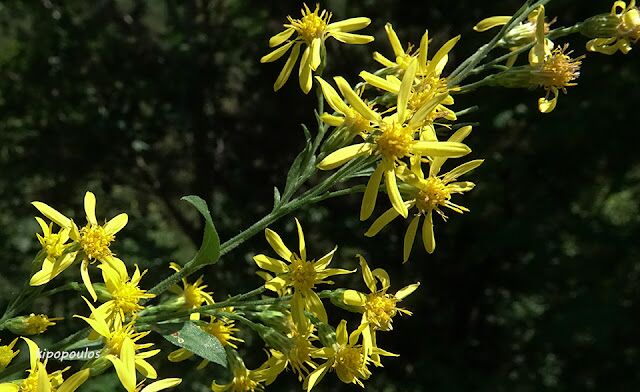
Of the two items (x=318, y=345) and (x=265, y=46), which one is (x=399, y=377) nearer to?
(x=265, y=46)

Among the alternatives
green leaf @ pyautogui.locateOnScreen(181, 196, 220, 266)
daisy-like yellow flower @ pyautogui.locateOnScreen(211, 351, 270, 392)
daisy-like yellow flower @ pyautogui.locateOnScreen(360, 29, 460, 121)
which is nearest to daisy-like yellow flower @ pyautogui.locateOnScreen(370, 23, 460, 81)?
daisy-like yellow flower @ pyautogui.locateOnScreen(360, 29, 460, 121)

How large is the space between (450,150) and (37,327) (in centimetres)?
91

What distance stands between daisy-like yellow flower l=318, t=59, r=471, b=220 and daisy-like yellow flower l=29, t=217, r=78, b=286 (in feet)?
1.90

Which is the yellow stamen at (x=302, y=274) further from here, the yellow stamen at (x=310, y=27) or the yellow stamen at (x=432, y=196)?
the yellow stamen at (x=310, y=27)

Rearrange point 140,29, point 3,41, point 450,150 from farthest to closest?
point 3,41 < point 140,29 < point 450,150

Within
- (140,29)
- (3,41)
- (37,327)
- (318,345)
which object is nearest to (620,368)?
(318,345)

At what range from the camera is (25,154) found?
3.87m

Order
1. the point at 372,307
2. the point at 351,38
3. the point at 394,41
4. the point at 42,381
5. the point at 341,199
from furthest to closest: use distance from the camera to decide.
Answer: the point at 341,199
the point at 351,38
the point at 394,41
the point at 372,307
the point at 42,381

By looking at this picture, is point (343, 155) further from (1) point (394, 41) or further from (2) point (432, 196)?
(1) point (394, 41)

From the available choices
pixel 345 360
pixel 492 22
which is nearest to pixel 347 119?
pixel 345 360

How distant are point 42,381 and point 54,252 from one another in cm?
42

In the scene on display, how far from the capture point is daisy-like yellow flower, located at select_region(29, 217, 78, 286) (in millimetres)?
1479

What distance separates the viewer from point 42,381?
116 centimetres

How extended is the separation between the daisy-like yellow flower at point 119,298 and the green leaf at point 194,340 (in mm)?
87
